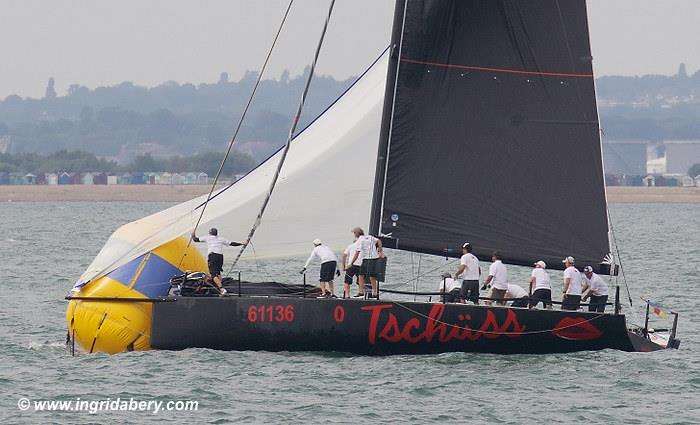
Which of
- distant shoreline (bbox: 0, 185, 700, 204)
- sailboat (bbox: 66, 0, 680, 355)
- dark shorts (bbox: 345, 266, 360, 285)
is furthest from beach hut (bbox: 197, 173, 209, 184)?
dark shorts (bbox: 345, 266, 360, 285)

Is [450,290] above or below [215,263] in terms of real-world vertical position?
below

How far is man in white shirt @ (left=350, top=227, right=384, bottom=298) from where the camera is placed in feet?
74.0

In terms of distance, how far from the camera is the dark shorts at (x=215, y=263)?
23.1 m

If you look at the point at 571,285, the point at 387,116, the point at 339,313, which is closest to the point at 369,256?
the point at 339,313

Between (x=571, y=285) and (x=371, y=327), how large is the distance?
3.12 metres

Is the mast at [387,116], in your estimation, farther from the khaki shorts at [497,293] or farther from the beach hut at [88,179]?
the beach hut at [88,179]

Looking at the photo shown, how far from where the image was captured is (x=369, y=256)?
22.6 meters

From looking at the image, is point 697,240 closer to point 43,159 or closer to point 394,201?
point 394,201

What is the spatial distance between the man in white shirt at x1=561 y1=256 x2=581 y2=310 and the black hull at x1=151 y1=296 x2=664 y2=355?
1.60ft

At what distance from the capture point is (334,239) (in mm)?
24484

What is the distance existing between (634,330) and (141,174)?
164 meters

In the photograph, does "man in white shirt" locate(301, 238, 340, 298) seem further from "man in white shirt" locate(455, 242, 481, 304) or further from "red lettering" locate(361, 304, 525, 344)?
"man in white shirt" locate(455, 242, 481, 304)

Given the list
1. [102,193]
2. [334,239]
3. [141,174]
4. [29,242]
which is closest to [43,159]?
[141,174]

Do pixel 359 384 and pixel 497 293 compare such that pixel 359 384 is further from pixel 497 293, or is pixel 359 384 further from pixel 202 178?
pixel 202 178
